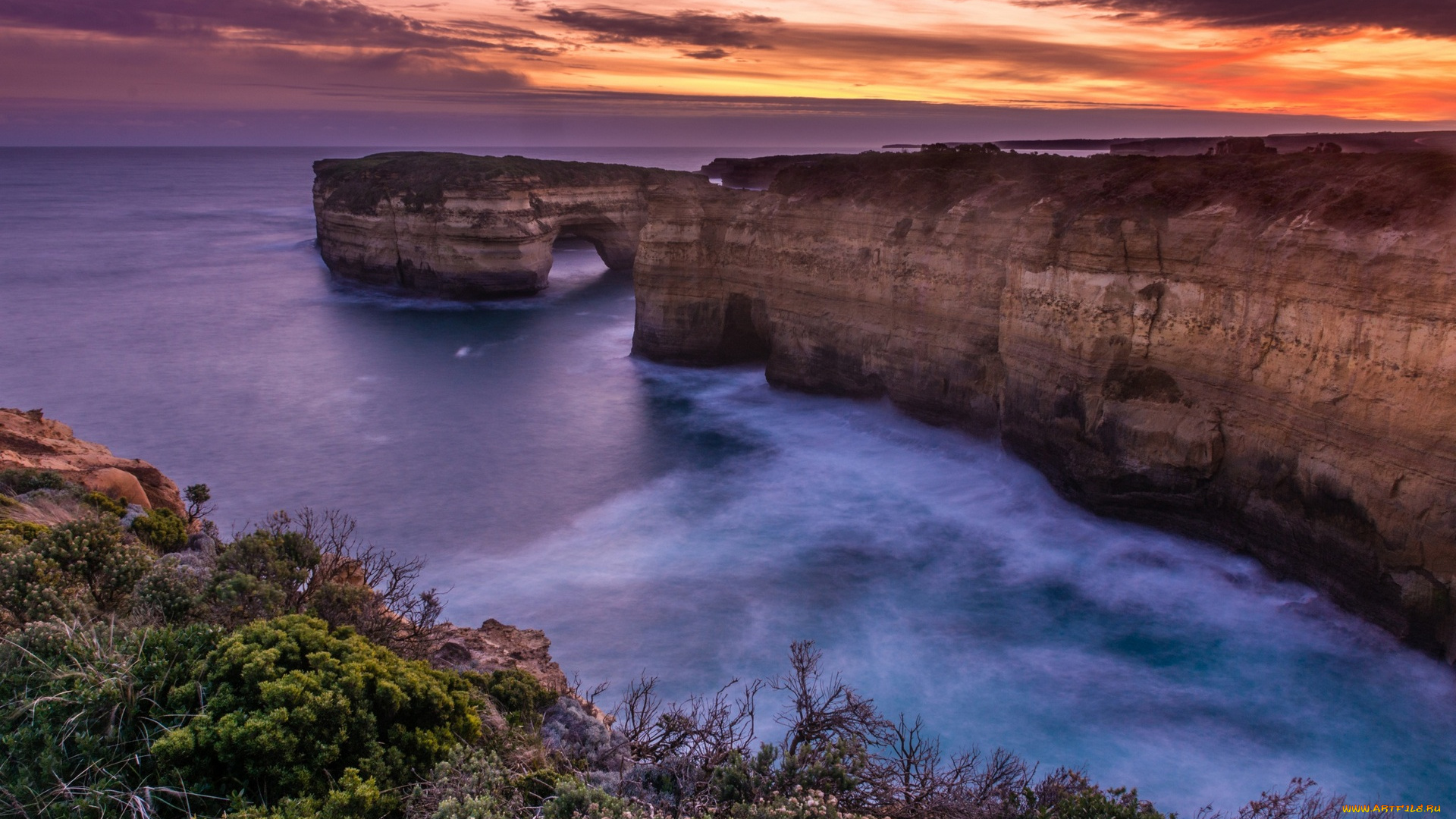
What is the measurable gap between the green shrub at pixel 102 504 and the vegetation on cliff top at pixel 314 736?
3.38 meters

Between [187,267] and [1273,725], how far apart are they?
63.6 meters

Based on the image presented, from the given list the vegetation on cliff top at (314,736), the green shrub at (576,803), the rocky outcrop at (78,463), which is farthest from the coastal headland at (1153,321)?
the rocky outcrop at (78,463)

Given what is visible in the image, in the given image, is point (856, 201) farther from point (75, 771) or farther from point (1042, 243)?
point (75, 771)

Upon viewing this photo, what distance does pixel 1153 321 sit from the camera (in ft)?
59.3

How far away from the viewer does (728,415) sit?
2797 cm

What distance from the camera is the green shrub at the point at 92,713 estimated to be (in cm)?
678

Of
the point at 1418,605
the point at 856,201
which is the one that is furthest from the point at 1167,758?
the point at 856,201

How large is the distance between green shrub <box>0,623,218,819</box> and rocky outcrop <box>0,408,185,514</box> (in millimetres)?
8257

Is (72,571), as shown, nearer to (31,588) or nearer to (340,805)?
(31,588)

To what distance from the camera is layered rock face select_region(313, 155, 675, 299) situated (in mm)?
46312

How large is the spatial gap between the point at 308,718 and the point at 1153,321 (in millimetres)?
17027

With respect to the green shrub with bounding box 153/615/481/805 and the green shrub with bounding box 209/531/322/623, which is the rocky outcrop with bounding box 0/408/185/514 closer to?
the green shrub with bounding box 209/531/322/623

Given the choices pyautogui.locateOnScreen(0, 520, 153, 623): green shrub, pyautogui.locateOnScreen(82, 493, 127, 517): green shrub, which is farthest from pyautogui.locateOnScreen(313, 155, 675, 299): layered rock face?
pyautogui.locateOnScreen(0, 520, 153, 623): green shrub

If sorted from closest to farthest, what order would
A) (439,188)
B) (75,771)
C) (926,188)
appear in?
(75,771)
(926,188)
(439,188)
